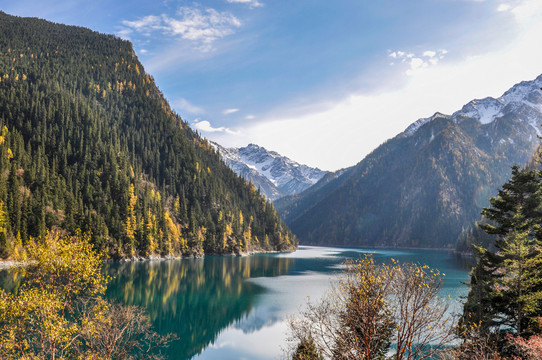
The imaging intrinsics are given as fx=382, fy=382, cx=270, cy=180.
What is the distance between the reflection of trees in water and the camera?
5669cm

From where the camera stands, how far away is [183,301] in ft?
251

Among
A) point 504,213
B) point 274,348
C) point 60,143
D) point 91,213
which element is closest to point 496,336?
point 504,213

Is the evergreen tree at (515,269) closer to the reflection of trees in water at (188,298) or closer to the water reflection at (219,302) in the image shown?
the water reflection at (219,302)

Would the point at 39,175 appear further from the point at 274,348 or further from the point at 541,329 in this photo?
the point at 541,329

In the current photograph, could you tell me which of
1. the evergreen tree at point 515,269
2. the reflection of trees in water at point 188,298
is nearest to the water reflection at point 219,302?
the reflection of trees in water at point 188,298

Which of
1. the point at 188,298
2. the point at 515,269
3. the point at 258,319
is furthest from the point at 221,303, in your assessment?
the point at 515,269

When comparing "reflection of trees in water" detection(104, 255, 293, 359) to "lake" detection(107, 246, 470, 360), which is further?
"reflection of trees in water" detection(104, 255, 293, 359)

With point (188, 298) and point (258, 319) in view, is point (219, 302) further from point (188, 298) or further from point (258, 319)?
point (258, 319)

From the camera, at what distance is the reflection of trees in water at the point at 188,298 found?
56688mm

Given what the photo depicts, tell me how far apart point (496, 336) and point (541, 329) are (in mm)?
3507

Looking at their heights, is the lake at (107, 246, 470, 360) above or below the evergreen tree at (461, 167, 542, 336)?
below

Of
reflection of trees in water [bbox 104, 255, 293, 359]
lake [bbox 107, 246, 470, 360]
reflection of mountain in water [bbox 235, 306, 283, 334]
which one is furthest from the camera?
reflection of mountain in water [bbox 235, 306, 283, 334]

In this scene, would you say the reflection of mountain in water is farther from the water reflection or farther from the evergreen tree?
the evergreen tree

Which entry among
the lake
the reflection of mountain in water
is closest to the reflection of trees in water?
the lake
